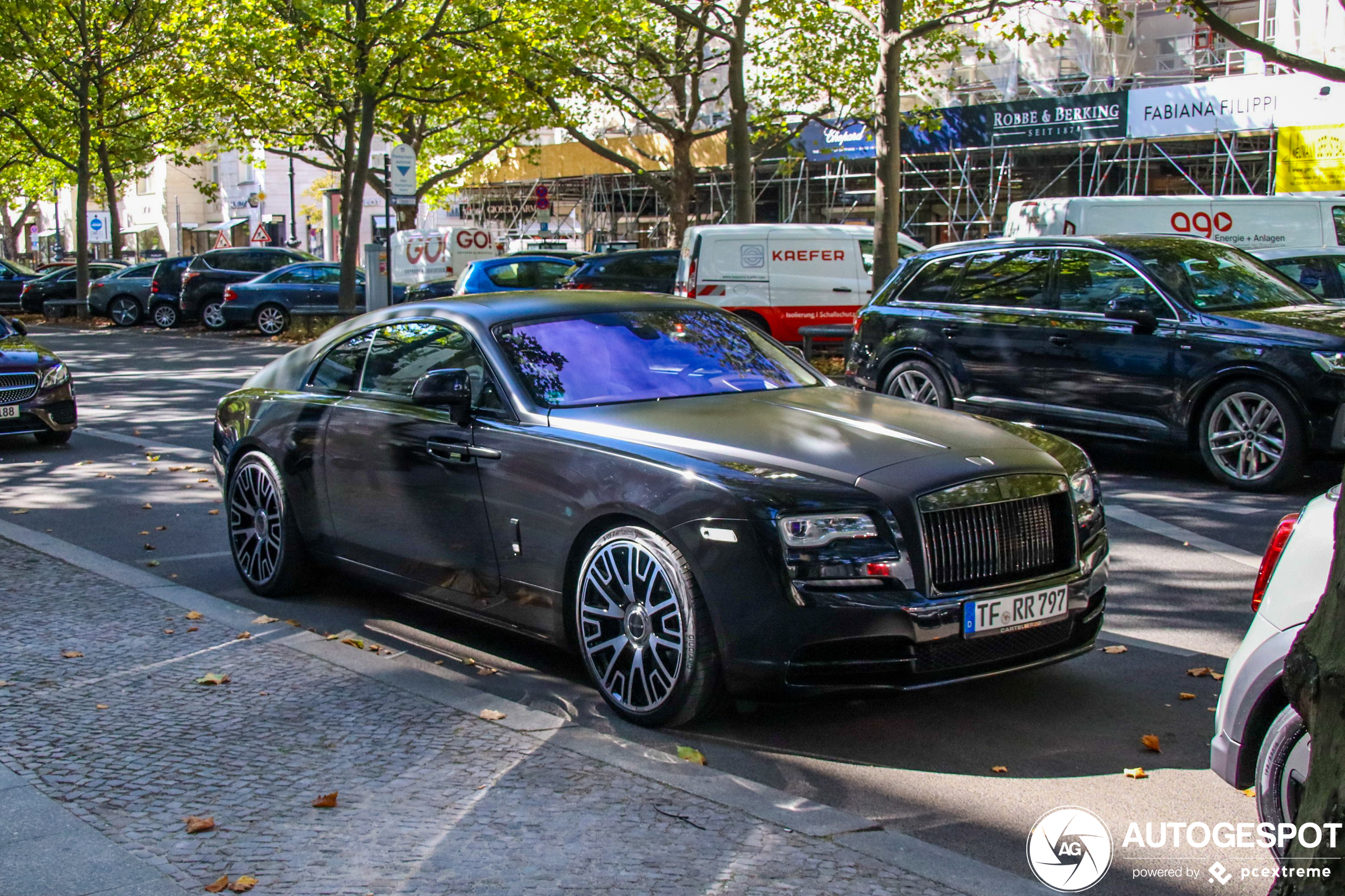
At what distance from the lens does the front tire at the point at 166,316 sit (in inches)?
1259

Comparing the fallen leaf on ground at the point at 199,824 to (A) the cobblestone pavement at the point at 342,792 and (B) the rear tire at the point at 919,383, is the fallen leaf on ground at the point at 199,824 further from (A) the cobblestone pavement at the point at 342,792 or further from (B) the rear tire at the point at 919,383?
(B) the rear tire at the point at 919,383

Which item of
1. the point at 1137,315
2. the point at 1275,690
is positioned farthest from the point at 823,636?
the point at 1137,315

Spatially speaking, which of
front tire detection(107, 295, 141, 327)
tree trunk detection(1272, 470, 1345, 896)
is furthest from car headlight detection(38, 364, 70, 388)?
front tire detection(107, 295, 141, 327)

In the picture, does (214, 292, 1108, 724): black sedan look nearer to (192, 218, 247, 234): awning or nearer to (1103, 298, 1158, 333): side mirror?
(1103, 298, 1158, 333): side mirror

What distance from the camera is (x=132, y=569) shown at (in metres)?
7.25

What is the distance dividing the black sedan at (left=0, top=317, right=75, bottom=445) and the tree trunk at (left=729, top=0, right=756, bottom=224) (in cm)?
1415

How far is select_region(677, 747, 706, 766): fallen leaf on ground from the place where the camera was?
14.7ft

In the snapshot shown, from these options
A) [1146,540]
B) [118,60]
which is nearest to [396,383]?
[1146,540]

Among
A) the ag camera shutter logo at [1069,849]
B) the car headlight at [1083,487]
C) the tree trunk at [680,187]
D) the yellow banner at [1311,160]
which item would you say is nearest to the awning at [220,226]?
the tree trunk at [680,187]

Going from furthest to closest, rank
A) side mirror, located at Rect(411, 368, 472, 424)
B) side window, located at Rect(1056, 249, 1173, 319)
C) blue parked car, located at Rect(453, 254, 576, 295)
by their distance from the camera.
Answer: blue parked car, located at Rect(453, 254, 576, 295), side window, located at Rect(1056, 249, 1173, 319), side mirror, located at Rect(411, 368, 472, 424)

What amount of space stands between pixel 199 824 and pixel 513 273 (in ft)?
64.9

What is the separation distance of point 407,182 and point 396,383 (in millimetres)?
17629

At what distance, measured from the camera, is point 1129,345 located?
33.6 feet

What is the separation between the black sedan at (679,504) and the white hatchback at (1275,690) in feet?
3.83
